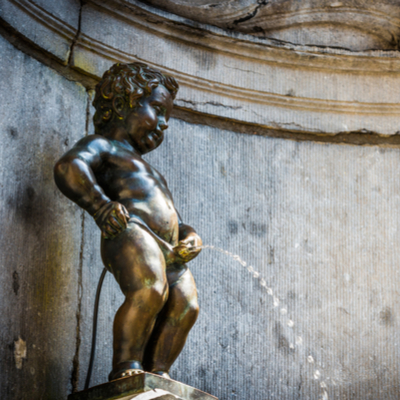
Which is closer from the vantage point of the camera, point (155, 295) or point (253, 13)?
point (155, 295)

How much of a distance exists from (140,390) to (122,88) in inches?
43.5

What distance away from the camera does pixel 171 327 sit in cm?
240

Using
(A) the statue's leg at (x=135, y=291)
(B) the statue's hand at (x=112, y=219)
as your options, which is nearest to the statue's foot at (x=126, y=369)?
(A) the statue's leg at (x=135, y=291)

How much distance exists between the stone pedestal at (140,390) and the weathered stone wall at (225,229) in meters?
0.43

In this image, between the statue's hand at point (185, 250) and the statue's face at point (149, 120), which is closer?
the statue's hand at point (185, 250)

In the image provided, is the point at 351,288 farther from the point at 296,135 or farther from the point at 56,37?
the point at 56,37

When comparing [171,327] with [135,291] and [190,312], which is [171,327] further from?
[135,291]

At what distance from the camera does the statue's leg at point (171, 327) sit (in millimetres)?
2379

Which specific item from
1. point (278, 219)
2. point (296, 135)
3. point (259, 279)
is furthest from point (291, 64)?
point (259, 279)

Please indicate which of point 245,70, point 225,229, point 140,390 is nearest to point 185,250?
point 140,390

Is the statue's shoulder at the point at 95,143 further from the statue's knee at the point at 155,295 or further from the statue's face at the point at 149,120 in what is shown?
the statue's knee at the point at 155,295

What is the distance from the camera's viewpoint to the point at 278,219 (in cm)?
342

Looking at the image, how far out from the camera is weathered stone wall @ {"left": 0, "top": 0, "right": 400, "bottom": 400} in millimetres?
2729

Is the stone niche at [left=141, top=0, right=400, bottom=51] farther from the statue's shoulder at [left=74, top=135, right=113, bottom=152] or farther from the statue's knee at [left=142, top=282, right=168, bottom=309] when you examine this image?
the statue's knee at [left=142, top=282, right=168, bottom=309]
